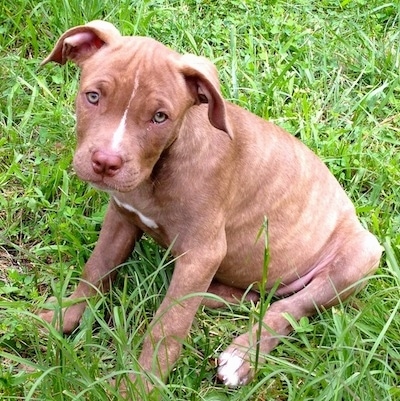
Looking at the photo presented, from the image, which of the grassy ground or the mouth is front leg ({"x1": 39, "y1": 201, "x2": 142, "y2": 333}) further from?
the mouth

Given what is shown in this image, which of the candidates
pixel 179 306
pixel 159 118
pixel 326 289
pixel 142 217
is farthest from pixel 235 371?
pixel 159 118

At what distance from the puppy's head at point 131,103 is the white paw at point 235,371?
47.7 inches

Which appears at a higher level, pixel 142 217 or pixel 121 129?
pixel 121 129

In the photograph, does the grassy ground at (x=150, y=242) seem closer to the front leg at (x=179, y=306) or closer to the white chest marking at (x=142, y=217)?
the front leg at (x=179, y=306)

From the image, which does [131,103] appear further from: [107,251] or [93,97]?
[107,251]

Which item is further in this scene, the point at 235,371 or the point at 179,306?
the point at 235,371

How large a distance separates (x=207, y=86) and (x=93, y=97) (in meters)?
0.51

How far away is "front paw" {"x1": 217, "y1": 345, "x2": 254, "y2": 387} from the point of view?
4500 mm

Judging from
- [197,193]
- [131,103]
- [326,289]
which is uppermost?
[131,103]

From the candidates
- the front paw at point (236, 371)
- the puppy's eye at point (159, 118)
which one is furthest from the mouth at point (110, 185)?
the front paw at point (236, 371)

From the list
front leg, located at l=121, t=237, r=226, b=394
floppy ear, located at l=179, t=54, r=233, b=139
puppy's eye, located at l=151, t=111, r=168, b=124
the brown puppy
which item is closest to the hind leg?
the brown puppy

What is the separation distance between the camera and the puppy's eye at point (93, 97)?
3.75 m

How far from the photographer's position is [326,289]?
4781 millimetres

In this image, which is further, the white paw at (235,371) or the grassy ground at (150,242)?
the white paw at (235,371)
